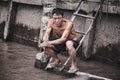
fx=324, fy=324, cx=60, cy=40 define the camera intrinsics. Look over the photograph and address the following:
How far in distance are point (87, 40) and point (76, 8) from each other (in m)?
0.96

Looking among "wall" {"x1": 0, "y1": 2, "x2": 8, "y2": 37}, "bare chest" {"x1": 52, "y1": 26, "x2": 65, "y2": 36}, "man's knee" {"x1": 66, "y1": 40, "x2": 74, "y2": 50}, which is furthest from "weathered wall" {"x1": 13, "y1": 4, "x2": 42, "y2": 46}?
"man's knee" {"x1": 66, "y1": 40, "x2": 74, "y2": 50}

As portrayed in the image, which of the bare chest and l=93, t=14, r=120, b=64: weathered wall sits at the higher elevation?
the bare chest

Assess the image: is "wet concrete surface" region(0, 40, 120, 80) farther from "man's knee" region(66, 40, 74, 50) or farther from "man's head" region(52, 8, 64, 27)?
"man's head" region(52, 8, 64, 27)

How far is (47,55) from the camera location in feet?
26.1

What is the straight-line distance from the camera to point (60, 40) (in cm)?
749

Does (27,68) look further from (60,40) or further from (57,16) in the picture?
(57,16)

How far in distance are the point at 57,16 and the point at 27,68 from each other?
1.45 metres

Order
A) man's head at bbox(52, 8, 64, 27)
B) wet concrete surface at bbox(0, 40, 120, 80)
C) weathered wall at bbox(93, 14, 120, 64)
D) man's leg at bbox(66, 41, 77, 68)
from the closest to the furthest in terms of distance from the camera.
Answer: wet concrete surface at bbox(0, 40, 120, 80) → man's leg at bbox(66, 41, 77, 68) → man's head at bbox(52, 8, 64, 27) → weathered wall at bbox(93, 14, 120, 64)

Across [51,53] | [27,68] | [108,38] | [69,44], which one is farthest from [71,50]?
[108,38]

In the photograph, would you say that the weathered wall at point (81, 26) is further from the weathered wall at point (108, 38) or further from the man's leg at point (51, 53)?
the man's leg at point (51, 53)

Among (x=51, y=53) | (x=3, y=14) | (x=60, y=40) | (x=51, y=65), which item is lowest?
(x=51, y=65)

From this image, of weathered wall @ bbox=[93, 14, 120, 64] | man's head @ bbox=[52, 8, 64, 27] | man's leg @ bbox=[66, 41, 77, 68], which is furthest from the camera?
weathered wall @ bbox=[93, 14, 120, 64]

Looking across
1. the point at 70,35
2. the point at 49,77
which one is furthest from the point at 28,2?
the point at 49,77

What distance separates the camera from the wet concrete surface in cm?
710
